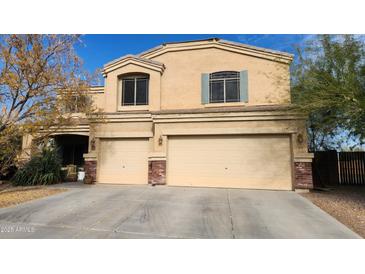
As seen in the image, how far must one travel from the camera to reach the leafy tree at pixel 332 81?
707 cm

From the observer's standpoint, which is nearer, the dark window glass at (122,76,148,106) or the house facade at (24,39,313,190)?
the house facade at (24,39,313,190)

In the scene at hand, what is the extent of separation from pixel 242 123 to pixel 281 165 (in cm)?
253

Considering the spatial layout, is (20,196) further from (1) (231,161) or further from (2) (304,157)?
(2) (304,157)

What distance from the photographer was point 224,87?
38.6 ft

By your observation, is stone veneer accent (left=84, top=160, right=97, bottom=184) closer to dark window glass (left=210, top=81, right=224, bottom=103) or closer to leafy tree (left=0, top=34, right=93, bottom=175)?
leafy tree (left=0, top=34, right=93, bottom=175)

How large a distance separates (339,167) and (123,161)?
11717mm

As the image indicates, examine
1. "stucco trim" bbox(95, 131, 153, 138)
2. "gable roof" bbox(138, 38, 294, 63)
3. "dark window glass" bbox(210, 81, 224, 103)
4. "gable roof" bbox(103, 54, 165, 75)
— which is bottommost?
"stucco trim" bbox(95, 131, 153, 138)

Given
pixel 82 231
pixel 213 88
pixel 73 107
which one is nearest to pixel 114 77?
pixel 73 107

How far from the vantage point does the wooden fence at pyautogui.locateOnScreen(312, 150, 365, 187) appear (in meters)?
11.4

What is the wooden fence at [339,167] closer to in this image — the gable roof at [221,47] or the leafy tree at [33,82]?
the gable roof at [221,47]

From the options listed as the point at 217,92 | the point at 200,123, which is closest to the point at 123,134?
the point at 200,123

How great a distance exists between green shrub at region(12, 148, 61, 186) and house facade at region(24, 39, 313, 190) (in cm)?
199

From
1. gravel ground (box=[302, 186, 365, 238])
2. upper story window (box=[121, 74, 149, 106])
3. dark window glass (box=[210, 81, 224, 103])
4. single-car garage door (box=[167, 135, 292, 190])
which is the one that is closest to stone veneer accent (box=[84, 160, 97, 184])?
upper story window (box=[121, 74, 149, 106])

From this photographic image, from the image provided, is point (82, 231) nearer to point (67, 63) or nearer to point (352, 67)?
point (67, 63)
